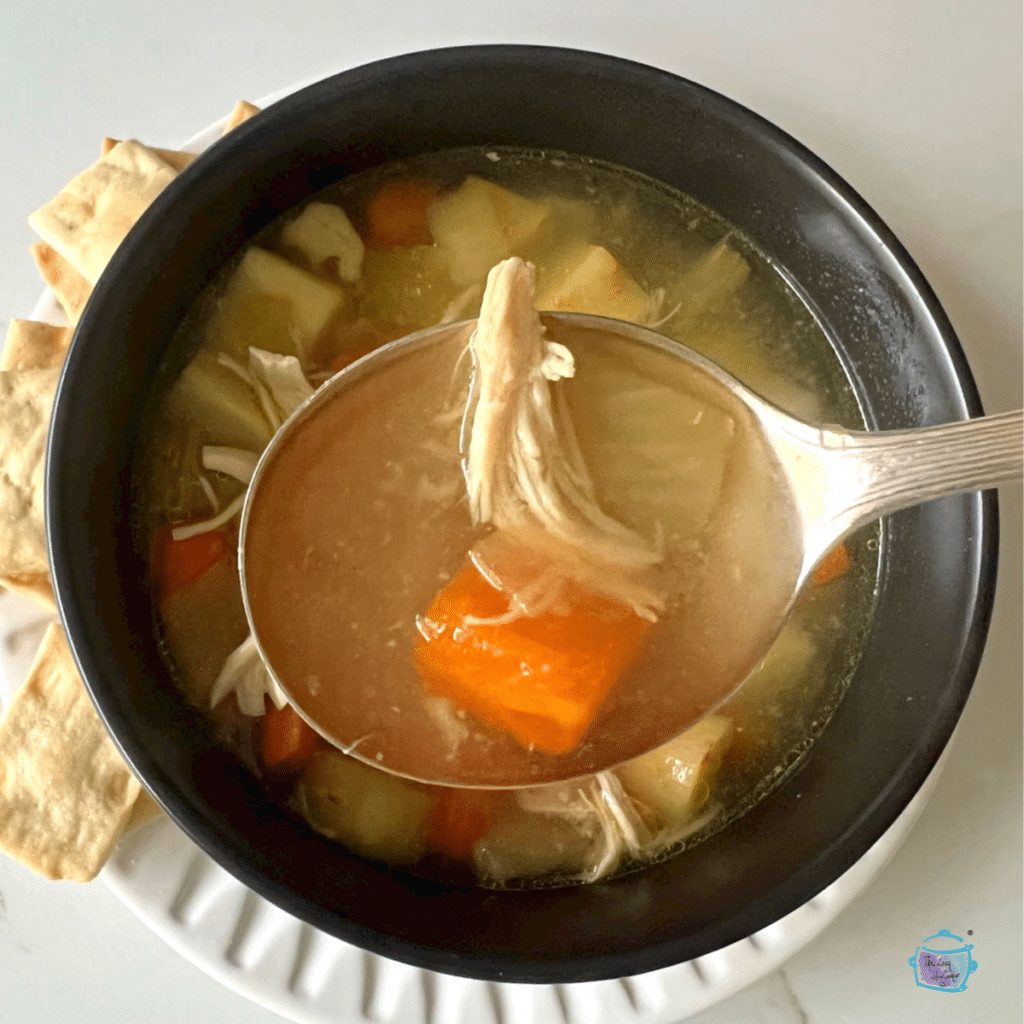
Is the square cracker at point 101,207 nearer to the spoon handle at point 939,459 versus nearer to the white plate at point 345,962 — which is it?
the white plate at point 345,962

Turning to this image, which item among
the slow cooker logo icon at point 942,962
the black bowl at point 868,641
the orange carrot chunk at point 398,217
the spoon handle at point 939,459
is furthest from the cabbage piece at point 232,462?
the slow cooker logo icon at point 942,962

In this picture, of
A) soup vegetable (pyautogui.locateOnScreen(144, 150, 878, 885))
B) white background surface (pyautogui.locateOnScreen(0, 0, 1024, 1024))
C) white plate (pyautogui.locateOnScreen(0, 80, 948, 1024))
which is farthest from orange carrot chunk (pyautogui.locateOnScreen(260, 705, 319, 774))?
white background surface (pyautogui.locateOnScreen(0, 0, 1024, 1024))

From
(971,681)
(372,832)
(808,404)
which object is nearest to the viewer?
(971,681)

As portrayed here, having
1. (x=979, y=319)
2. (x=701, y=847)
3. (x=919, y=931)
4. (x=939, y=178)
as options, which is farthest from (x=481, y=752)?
(x=939, y=178)

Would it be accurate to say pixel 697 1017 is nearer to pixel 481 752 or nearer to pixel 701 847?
pixel 701 847

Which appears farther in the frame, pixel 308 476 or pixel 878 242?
pixel 878 242

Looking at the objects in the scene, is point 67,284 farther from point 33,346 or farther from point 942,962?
point 942,962

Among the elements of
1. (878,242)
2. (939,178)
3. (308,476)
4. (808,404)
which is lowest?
(308,476)

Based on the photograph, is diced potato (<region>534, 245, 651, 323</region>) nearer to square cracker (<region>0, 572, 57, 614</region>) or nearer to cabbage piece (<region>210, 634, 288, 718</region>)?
cabbage piece (<region>210, 634, 288, 718</region>)

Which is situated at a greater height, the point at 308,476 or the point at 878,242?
the point at 878,242
